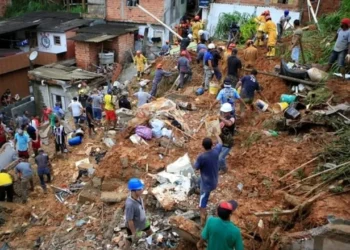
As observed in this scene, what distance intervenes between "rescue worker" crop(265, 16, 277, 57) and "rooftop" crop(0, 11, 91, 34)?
11459 mm

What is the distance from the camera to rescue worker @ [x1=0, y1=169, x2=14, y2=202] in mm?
9891

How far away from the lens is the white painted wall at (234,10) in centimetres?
1856

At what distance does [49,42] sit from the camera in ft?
69.3

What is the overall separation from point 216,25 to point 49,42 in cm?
917

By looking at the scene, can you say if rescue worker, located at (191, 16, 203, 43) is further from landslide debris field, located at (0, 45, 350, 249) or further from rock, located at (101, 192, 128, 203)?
rock, located at (101, 192, 128, 203)

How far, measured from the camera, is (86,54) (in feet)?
61.2

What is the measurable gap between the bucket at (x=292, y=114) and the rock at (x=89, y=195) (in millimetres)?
4840

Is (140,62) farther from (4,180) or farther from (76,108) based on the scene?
(4,180)

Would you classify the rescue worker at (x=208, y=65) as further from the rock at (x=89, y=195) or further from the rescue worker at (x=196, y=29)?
the rock at (x=89, y=195)

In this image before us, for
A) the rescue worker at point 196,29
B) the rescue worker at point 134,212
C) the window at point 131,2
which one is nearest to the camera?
the rescue worker at point 134,212

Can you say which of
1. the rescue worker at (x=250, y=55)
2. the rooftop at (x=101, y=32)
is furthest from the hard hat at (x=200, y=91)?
the rooftop at (x=101, y=32)

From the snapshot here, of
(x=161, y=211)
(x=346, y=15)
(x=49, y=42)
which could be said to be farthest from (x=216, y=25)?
(x=161, y=211)

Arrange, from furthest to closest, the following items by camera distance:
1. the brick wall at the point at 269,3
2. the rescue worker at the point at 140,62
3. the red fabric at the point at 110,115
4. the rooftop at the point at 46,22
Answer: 1. the rooftop at the point at 46,22
2. the brick wall at the point at 269,3
3. the rescue worker at the point at 140,62
4. the red fabric at the point at 110,115

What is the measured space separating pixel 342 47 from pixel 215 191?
18.7 feet
